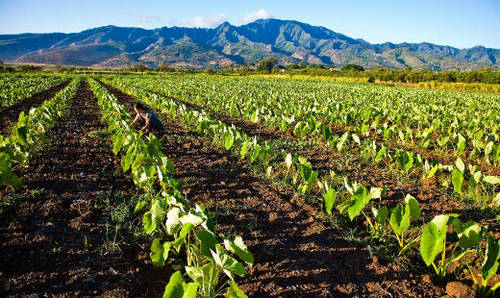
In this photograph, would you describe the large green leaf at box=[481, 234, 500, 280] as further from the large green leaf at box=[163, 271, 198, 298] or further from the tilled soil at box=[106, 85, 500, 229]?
the large green leaf at box=[163, 271, 198, 298]

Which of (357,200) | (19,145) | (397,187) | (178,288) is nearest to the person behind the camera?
(178,288)

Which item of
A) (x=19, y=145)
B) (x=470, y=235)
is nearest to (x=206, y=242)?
(x=470, y=235)

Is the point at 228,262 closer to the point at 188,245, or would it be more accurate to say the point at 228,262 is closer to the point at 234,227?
the point at 188,245

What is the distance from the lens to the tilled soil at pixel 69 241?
2113mm

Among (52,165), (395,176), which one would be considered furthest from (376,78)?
(52,165)

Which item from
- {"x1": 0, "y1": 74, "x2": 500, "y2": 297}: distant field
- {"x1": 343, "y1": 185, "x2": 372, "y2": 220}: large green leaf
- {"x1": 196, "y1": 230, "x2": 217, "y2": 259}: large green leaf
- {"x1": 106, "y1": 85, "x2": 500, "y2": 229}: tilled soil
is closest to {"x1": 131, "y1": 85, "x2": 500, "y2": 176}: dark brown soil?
{"x1": 0, "y1": 74, "x2": 500, "y2": 297}: distant field

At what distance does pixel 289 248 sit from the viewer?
2.65 meters

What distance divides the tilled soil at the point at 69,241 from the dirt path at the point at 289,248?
36.2 inches

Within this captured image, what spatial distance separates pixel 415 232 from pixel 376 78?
50702mm

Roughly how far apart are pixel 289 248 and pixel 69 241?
221 centimetres

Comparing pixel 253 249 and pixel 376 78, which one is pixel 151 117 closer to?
pixel 253 249

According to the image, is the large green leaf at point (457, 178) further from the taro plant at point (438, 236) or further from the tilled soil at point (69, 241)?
the tilled soil at point (69, 241)

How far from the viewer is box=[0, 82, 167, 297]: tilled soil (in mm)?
2113

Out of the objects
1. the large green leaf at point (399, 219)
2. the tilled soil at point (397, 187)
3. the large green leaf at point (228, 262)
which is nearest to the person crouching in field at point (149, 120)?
the tilled soil at point (397, 187)
